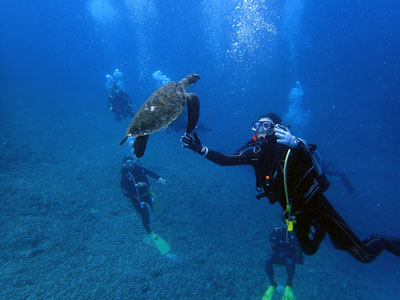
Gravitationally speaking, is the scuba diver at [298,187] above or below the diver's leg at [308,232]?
above

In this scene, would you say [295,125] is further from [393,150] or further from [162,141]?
[162,141]

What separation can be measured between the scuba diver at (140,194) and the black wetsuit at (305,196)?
4754mm

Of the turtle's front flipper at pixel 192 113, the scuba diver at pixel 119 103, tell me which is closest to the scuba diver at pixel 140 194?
the turtle's front flipper at pixel 192 113

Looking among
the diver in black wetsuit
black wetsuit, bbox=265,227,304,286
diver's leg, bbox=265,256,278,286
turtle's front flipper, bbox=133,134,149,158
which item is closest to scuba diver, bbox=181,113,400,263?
turtle's front flipper, bbox=133,134,149,158

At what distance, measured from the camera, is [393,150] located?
98.0 feet

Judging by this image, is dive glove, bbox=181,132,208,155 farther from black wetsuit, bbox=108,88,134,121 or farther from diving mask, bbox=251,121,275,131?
black wetsuit, bbox=108,88,134,121

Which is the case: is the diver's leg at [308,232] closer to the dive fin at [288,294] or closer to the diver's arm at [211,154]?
the diver's arm at [211,154]

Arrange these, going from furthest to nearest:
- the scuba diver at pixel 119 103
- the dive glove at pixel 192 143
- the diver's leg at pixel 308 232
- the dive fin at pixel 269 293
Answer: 1. the scuba diver at pixel 119 103
2. the dive fin at pixel 269 293
3. the dive glove at pixel 192 143
4. the diver's leg at pixel 308 232

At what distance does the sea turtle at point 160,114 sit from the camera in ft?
10.8

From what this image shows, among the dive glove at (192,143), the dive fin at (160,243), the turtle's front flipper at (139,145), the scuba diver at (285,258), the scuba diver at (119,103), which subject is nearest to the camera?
the turtle's front flipper at (139,145)

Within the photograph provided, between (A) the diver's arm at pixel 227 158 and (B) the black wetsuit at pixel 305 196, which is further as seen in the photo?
(A) the diver's arm at pixel 227 158

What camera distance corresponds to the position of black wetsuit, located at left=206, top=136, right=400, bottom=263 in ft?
8.72

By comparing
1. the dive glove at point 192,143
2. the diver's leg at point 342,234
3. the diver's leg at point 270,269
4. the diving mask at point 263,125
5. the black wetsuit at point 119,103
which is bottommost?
the diver's leg at point 270,269

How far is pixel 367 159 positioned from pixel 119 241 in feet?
127
